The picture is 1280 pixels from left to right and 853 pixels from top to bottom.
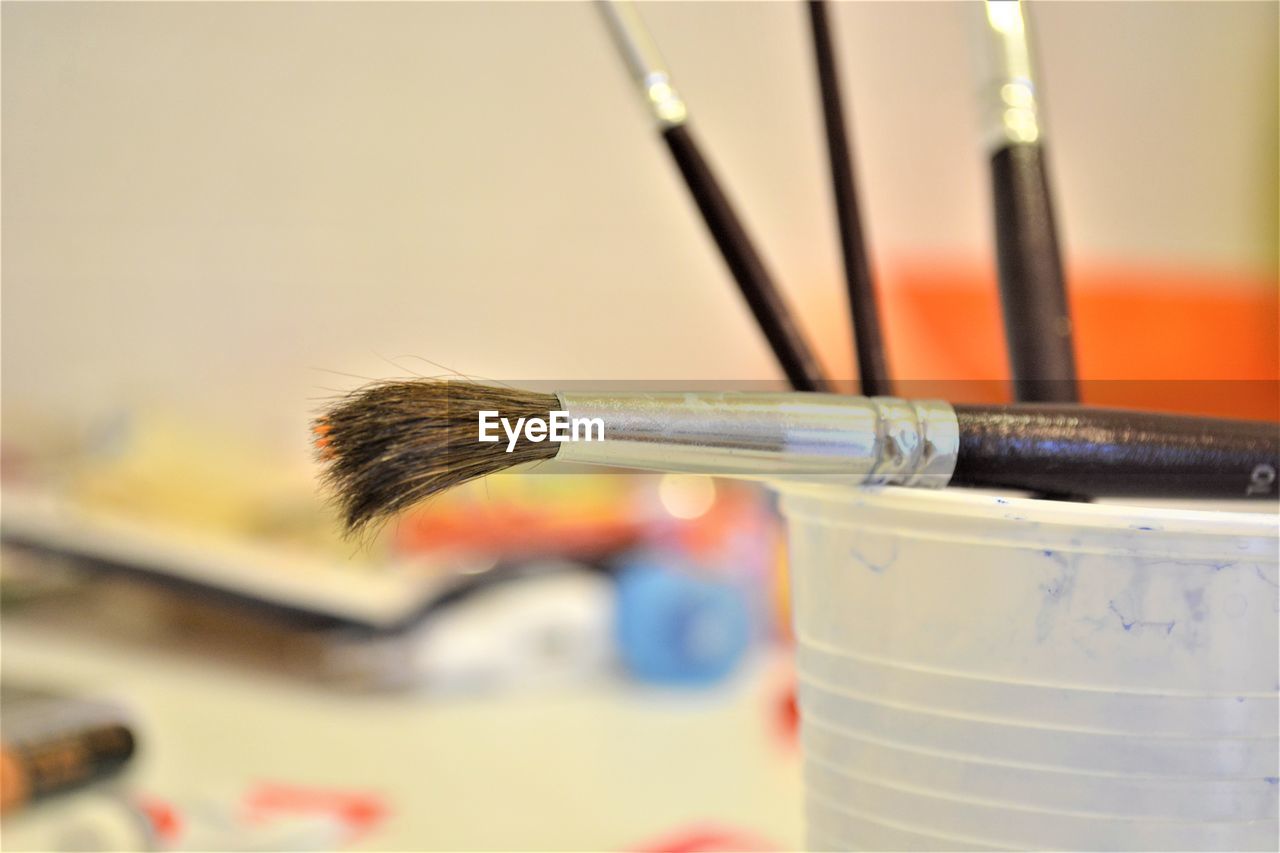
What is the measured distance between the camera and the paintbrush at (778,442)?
0.18 m

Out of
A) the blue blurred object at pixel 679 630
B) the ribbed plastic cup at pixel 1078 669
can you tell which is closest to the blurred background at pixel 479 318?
the blue blurred object at pixel 679 630

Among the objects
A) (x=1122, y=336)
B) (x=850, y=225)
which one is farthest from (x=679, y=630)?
(x=1122, y=336)

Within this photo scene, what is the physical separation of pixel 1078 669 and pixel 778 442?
72mm

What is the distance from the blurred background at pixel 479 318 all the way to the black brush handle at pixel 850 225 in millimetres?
154

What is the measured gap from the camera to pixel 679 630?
500 millimetres

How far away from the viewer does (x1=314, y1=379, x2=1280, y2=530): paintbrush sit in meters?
0.18

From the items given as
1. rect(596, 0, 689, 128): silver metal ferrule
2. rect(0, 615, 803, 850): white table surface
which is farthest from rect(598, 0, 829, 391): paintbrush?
rect(0, 615, 803, 850): white table surface

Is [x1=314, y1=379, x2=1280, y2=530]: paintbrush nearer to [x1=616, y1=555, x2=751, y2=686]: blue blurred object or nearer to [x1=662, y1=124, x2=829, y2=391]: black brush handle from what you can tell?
[x1=662, y1=124, x2=829, y2=391]: black brush handle

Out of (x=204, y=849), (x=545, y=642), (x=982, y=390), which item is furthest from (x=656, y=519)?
(x=204, y=849)

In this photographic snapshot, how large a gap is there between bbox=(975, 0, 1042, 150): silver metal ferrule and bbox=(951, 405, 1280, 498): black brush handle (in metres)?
0.09

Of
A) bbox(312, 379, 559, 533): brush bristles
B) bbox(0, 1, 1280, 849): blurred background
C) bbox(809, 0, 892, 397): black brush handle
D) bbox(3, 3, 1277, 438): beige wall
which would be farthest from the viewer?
bbox(3, 3, 1277, 438): beige wall

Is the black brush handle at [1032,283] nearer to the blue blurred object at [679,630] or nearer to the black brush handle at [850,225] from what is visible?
the black brush handle at [850,225]

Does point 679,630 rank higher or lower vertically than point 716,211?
lower

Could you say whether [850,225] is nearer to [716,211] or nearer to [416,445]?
[716,211]
